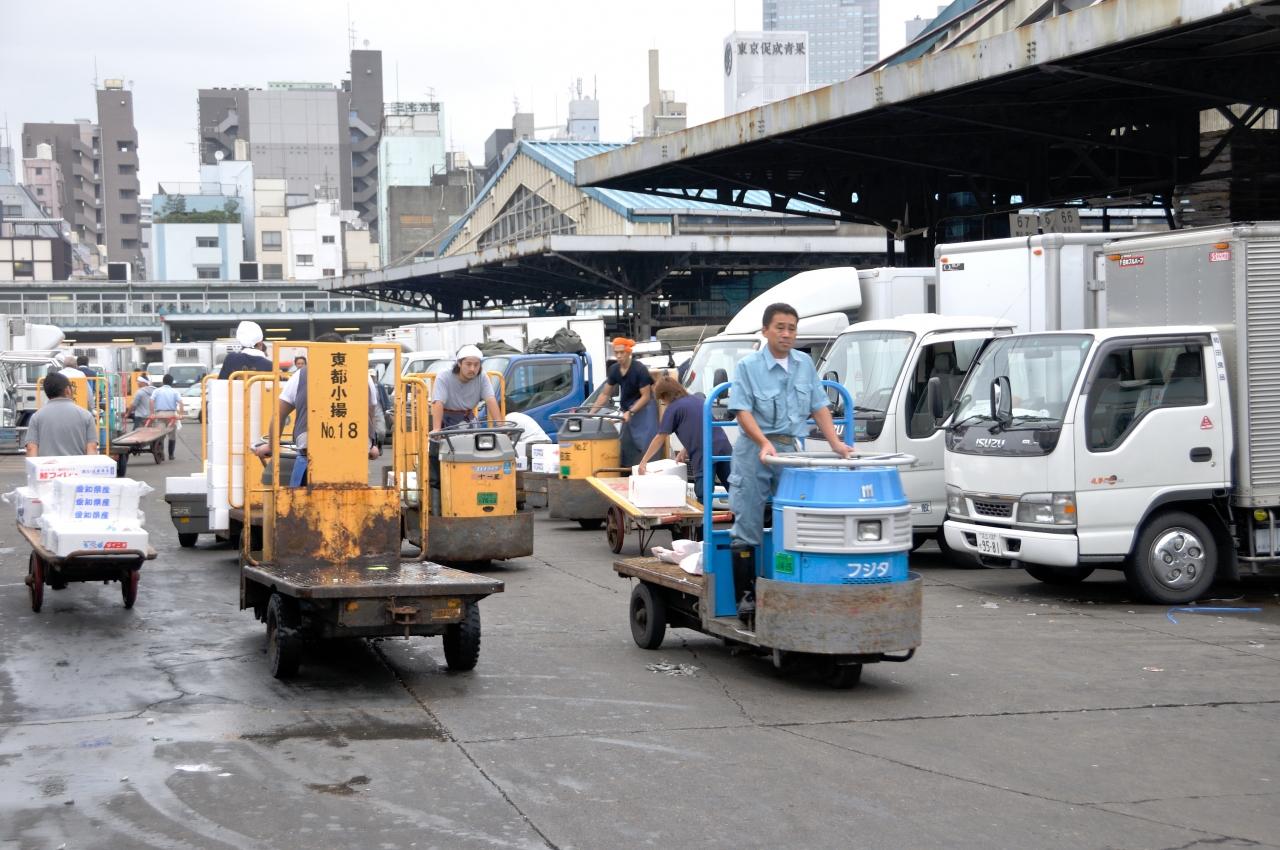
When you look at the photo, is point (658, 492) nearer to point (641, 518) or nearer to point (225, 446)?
point (641, 518)

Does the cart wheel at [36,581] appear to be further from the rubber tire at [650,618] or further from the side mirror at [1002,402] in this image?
the side mirror at [1002,402]

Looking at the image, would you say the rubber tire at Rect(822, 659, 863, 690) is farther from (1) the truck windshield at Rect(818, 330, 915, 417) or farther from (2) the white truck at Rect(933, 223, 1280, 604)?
(1) the truck windshield at Rect(818, 330, 915, 417)

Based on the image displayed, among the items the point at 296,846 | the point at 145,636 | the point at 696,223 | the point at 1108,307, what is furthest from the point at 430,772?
the point at 696,223

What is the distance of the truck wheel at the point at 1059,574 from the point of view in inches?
508

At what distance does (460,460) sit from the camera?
45.4ft

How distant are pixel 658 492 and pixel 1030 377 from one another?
11.5 ft

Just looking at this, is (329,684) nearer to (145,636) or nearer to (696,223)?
(145,636)

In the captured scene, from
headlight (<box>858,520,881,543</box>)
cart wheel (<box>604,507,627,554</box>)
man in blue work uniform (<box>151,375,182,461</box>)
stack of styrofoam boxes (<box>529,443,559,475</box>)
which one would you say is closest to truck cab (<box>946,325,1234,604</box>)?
cart wheel (<box>604,507,627,554</box>)

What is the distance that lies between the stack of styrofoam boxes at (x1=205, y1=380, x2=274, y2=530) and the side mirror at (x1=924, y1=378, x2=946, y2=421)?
6407 mm

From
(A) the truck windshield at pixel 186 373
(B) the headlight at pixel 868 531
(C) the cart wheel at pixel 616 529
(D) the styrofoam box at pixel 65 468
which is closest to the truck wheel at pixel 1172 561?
(B) the headlight at pixel 868 531

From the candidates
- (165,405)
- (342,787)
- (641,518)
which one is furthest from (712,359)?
(165,405)

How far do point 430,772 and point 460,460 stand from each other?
7.37 meters

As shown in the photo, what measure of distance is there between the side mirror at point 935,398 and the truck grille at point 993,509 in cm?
214

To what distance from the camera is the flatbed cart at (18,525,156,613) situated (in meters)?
10.5
